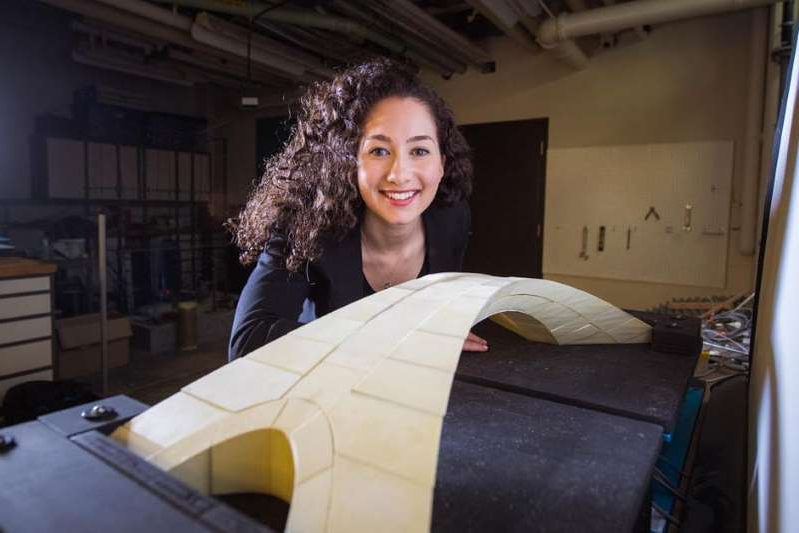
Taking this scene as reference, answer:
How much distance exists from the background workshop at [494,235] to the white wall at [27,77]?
0.02m

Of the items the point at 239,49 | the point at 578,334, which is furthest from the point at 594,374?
the point at 239,49

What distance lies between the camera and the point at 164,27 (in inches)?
129

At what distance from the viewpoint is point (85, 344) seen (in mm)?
3305

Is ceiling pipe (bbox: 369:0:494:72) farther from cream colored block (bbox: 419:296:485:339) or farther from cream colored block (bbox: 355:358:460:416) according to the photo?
cream colored block (bbox: 355:358:460:416)

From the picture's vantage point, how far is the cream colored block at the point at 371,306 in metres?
0.54

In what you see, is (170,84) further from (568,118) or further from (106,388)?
(568,118)

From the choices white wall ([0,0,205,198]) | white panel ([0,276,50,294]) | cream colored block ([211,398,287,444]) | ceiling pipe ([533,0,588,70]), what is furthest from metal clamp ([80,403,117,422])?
white wall ([0,0,205,198])

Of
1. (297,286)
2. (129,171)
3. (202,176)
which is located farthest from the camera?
(202,176)

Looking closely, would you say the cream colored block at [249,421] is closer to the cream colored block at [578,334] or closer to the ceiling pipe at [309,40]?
the cream colored block at [578,334]

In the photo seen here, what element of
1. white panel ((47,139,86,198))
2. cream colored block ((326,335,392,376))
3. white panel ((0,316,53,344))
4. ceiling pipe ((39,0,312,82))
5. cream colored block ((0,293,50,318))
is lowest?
white panel ((0,316,53,344))

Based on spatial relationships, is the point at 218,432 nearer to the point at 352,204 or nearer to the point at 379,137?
the point at 379,137

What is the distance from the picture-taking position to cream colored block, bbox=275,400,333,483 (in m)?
0.36

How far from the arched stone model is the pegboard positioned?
3.28 metres

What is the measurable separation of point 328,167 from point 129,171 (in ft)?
12.9
